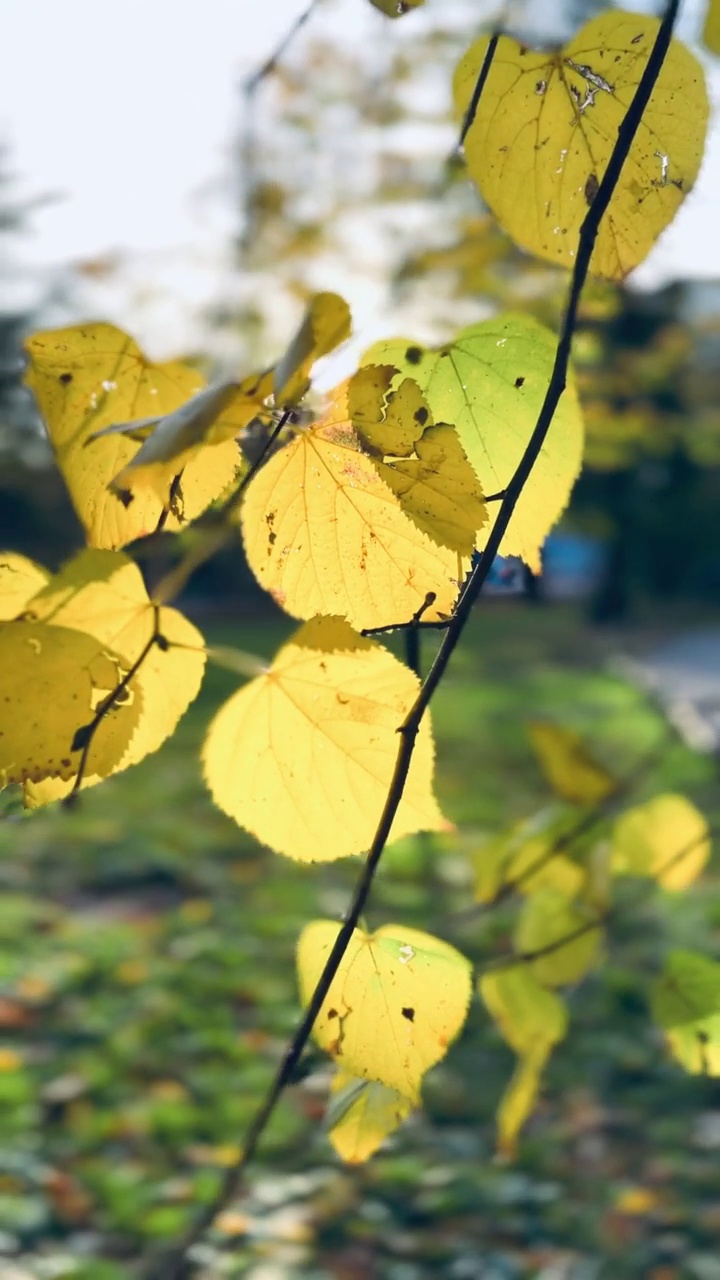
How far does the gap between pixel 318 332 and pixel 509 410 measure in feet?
0.55

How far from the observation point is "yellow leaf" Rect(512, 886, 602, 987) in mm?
699

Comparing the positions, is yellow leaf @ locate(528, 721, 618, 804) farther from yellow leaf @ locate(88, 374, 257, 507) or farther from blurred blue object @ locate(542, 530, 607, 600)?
blurred blue object @ locate(542, 530, 607, 600)

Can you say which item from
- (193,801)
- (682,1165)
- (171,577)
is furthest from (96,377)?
(193,801)

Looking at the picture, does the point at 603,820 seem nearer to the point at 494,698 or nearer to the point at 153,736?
the point at 153,736

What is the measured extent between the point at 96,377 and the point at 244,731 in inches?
5.8

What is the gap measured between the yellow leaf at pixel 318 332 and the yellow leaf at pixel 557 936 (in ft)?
1.52

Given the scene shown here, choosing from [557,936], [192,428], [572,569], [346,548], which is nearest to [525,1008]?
[557,936]

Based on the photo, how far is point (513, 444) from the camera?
0.44 metres

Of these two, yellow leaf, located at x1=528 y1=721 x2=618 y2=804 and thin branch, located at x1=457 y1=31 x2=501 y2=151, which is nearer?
thin branch, located at x1=457 y1=31 x2=501 y2=151

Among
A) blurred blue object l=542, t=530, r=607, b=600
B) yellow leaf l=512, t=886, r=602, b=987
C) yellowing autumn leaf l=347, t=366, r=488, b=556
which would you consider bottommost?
blurred blue object l=542, t=530, r=607, b=600

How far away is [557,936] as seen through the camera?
2.39ft

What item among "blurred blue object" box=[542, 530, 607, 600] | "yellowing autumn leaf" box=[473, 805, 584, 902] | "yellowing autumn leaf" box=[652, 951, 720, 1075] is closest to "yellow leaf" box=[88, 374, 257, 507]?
"yellowing autumn leaf" box=[652, 951, 720, 1075]

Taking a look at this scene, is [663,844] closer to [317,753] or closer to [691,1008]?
[691,1008]

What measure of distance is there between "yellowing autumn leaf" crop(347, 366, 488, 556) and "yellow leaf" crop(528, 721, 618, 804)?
1.56 ft
